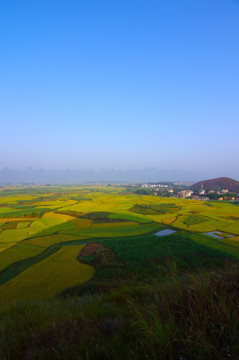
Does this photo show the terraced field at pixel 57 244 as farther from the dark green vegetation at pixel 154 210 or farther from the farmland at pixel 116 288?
the dark green vegetation at pixel 154 210

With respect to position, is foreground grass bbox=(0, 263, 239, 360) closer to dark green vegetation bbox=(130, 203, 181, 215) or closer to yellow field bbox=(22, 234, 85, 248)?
yellow field bbox=(22, 234, 85, 248)

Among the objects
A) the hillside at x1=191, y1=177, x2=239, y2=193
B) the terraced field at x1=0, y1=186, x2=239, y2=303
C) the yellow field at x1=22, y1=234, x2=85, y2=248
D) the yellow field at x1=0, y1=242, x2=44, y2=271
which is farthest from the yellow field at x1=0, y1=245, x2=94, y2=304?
the hillside at x1=191, y1=177, x2=239, y2=193

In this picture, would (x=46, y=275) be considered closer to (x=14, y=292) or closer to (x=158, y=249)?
(x=14, y=292)

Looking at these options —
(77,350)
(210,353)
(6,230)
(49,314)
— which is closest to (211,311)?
(210,353)

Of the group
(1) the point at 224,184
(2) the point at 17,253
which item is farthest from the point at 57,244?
(1) the point at 224,184

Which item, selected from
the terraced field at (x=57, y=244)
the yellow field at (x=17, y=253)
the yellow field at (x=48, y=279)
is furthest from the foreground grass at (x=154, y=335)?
the yellow field at (x=17, y=253)

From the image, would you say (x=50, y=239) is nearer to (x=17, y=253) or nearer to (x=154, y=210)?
(x=17, y=253)
